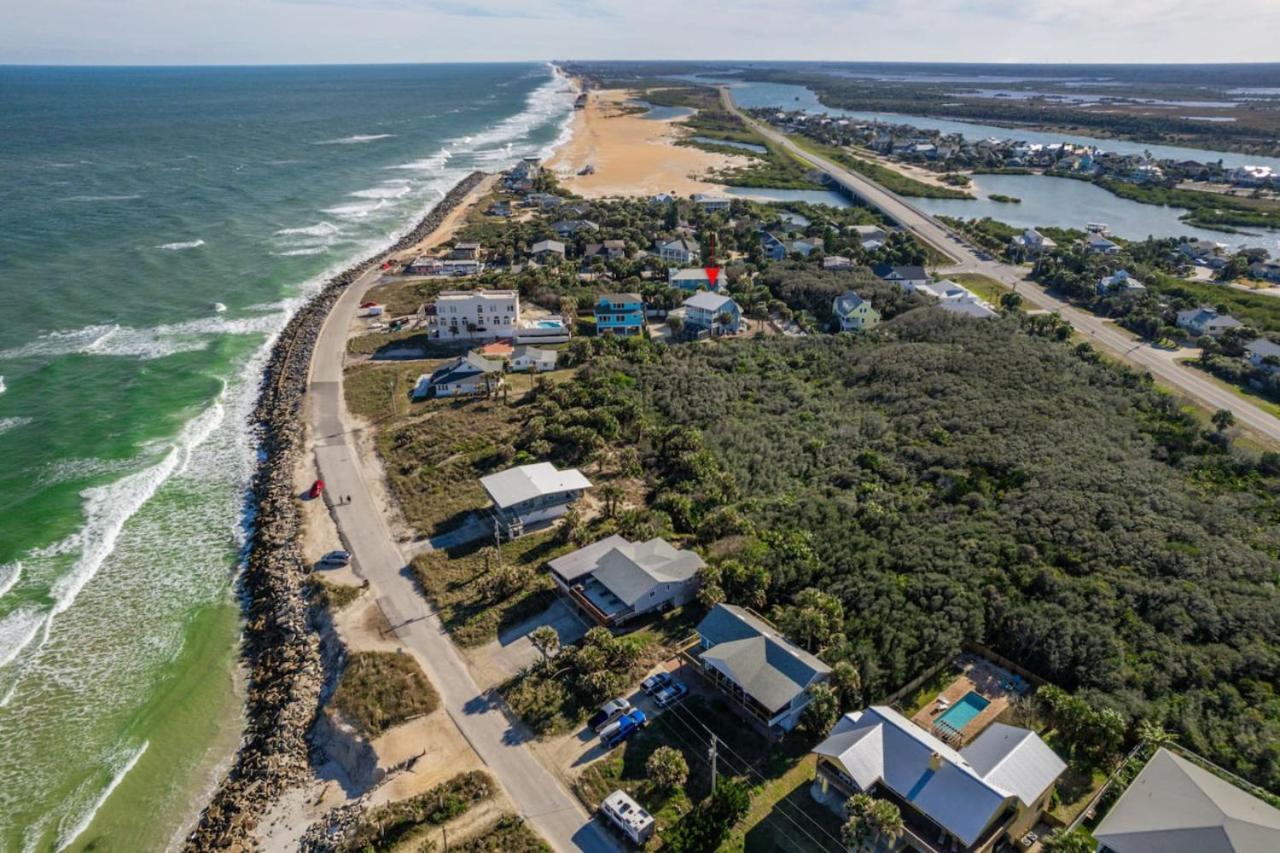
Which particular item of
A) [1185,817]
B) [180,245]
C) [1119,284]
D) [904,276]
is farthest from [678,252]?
[1185,817]

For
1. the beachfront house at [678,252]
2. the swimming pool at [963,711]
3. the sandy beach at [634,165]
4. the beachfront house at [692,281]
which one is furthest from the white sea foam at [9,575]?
the sandy beach at [634,165]

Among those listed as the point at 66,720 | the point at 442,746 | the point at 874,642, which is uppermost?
the point at 874,642

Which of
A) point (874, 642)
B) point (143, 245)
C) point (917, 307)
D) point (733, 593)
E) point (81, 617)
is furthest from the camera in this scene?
point (143, 245)

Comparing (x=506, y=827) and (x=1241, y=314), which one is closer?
(x=506, y=827)

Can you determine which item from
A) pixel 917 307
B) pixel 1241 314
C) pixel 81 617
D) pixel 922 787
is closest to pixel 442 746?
pixel 922 787

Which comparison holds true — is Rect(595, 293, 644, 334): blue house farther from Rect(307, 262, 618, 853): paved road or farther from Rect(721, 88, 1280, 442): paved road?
Rect(721, 88, 1280, 442): paved road

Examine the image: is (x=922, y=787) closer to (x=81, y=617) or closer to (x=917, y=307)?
(x=81, y=617)

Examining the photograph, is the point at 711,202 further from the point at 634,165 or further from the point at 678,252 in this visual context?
the point at 634,165
